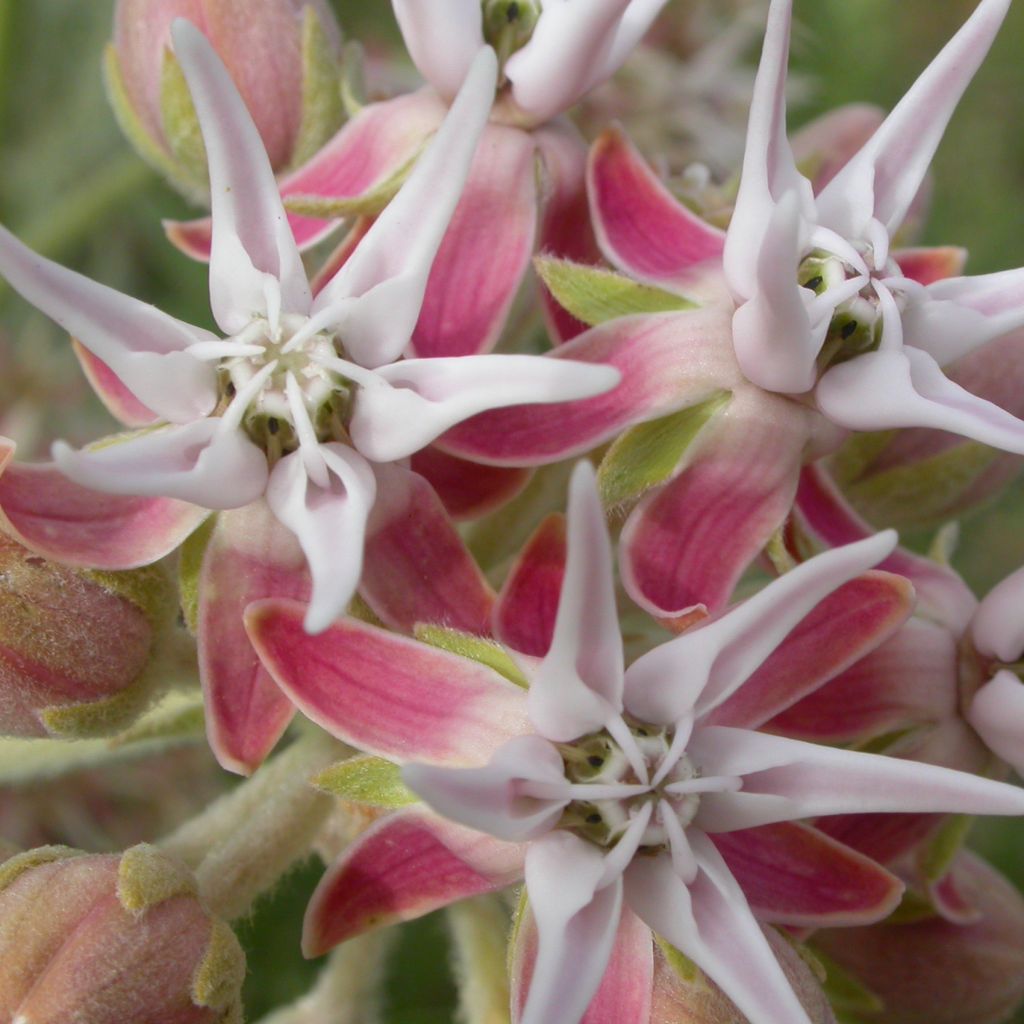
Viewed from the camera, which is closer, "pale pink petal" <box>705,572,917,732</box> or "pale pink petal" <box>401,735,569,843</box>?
"pale pink petal" <box>401,735,569,843</box>

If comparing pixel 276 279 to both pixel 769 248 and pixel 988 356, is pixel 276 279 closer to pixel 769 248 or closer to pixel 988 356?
pixel 769 248

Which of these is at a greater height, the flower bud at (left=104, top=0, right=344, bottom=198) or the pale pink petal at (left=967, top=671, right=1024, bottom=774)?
the flower bud at (left=104, top=0, right=344, bottom=198)

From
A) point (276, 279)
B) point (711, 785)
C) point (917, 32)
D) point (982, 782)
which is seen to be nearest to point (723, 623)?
point (711, 785)

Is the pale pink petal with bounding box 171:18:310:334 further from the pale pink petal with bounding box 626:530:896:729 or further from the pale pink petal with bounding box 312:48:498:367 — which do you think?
the pale pink petal with bounding box 626:530:896:729

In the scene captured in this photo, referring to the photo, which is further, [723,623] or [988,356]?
[988,356]

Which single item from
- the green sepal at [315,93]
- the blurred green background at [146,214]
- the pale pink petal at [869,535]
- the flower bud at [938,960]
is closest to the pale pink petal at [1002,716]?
the pale pink petal at [869,535]

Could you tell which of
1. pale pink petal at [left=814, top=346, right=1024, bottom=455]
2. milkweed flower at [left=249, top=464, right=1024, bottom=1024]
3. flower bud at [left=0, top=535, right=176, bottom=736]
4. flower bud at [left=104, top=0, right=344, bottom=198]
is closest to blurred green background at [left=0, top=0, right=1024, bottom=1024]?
flower bud at [left=104, top=0, right=344, bottom=198]

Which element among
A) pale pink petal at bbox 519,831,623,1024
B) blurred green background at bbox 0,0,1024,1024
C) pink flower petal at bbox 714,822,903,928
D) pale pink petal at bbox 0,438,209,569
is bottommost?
blurred green background at bbox 0,0,1024,1024
